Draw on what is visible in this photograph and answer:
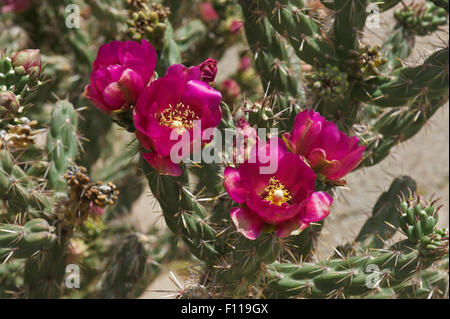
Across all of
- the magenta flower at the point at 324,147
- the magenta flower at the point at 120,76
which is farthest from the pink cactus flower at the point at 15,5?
the magenta flower at the point at 324,147

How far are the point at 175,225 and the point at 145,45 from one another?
58cm

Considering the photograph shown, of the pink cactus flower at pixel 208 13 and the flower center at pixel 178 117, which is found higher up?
the flower center at pixel 178 117

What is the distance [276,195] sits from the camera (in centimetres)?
139

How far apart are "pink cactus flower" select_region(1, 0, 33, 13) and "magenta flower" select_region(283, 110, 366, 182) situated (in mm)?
2191

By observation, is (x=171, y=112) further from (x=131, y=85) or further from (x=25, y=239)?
(x=25, y=239)

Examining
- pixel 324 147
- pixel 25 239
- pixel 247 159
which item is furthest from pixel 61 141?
pixel 324 147

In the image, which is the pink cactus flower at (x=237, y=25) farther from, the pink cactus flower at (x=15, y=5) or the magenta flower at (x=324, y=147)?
the pink cactus flower at (x=15, y=5)

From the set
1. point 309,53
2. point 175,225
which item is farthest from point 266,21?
point 175,225

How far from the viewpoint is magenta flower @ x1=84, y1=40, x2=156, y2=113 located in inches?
55.1

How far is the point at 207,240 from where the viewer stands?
1798 millimetres

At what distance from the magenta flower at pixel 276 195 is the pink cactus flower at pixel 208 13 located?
1.96m

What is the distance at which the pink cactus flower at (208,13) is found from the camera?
325cm

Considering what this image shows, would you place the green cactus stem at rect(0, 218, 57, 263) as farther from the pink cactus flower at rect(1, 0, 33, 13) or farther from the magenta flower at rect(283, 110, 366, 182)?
the pink cactus flower at rect(1, 0, 33, 13)
